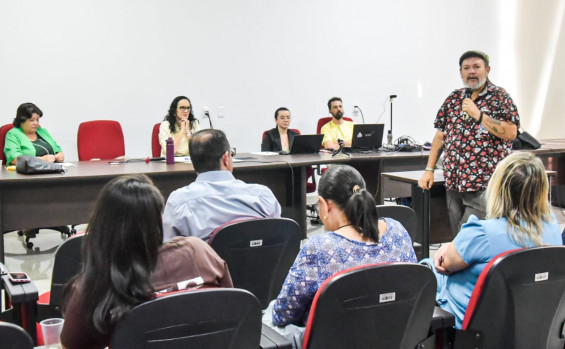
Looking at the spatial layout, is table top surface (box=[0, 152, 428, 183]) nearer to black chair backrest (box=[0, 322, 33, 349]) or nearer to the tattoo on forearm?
the tattoo on forearm

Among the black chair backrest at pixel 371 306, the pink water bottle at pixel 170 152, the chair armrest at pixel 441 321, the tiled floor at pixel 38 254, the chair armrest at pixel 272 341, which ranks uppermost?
the pink water bottle at pixel 170 152

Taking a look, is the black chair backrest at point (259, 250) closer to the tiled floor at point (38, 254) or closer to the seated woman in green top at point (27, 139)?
the tiled floor at point (38, 254)

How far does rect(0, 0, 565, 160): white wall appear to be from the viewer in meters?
5.78

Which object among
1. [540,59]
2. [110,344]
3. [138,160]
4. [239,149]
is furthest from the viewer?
[540,59]

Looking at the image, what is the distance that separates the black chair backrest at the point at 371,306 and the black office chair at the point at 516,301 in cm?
20

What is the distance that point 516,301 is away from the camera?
171cm

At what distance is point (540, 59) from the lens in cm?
838

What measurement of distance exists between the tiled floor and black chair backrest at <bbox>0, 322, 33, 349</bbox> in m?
2.78

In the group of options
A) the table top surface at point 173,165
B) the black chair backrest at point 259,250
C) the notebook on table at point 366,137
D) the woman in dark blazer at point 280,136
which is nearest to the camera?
the black chair backrest at point 259,250

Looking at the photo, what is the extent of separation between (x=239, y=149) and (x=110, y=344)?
18.5 feet

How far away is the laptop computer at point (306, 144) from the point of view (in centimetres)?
520

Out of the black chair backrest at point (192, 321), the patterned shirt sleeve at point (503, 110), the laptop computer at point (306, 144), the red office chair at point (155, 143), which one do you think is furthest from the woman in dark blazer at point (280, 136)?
the black chair backrest at point (192, 321)

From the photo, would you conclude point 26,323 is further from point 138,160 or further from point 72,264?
point 138,160

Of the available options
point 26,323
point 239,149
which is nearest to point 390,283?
point 26,323
